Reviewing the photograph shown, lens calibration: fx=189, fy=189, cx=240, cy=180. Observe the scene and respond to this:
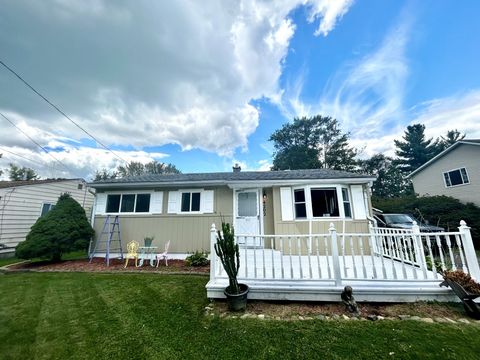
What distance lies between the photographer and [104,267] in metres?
6.73

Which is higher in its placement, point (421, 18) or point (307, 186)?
point (421, 18)

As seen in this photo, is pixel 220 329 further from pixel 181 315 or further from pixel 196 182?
pixel 196 182

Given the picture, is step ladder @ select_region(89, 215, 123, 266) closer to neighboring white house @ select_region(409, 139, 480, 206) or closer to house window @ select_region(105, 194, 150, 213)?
house window @ select_region(105, 194, 150, 213)

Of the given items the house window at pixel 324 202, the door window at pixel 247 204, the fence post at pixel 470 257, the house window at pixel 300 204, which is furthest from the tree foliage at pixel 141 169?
the fence post at pixel 470 257

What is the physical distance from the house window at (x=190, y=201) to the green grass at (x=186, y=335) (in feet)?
14.1

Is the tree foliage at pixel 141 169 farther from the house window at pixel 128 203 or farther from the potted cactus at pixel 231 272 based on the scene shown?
the potted cactus at pixel 231 272

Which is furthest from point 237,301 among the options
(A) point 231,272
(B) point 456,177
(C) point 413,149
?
(C) point 413,149

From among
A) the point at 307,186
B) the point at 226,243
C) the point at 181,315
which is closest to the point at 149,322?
the point at 181,315

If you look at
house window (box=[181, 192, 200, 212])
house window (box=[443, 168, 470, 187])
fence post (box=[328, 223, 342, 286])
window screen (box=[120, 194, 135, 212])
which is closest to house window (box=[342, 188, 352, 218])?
fence post (box=[328, 223, 342, 286])

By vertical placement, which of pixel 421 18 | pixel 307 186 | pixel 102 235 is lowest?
pixel 102 235

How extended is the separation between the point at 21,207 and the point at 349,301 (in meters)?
15.1

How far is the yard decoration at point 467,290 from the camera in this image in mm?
3062

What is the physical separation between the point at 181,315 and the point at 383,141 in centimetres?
3789

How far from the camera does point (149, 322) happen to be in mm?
3199
